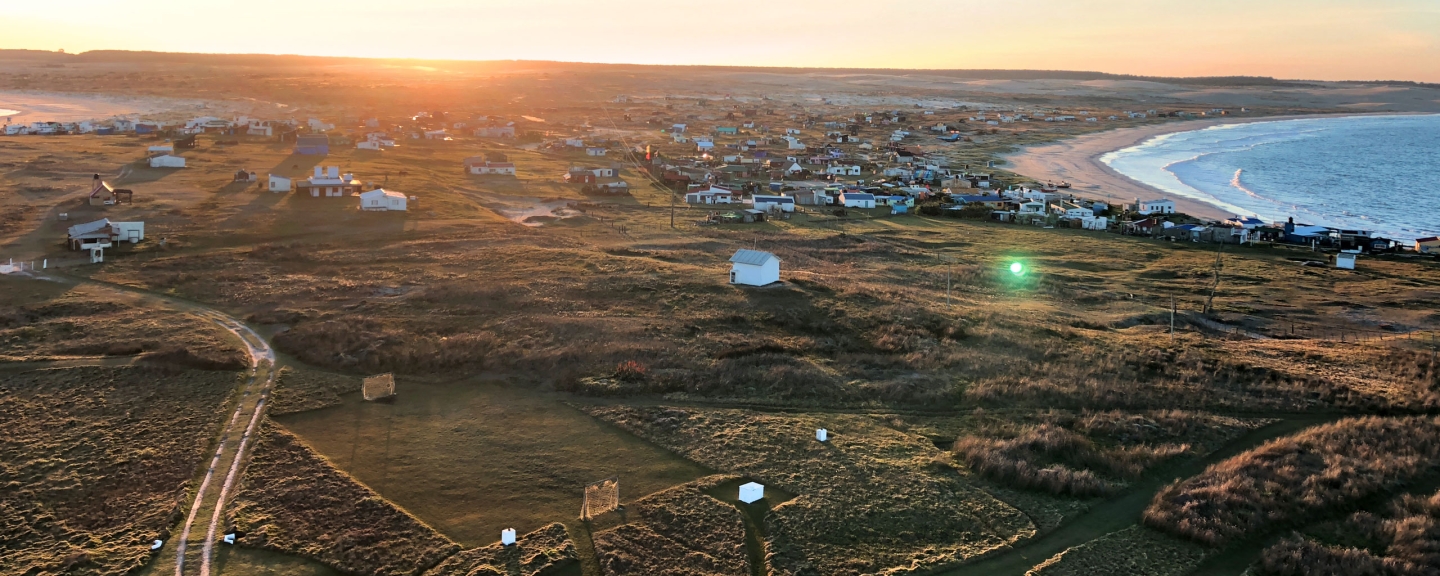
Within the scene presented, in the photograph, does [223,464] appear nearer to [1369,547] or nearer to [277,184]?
[1369,547]

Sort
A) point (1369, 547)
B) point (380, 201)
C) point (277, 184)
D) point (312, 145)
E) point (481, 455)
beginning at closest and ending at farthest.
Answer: point (1369, 547), point (481, 455), point (380, 201), point (277, 184), point (312, 145)

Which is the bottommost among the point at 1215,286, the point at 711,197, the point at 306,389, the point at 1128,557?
the point at 1128,557

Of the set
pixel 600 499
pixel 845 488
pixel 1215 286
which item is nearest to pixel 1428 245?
pixel 1215 286

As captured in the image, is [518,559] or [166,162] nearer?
[518,559]

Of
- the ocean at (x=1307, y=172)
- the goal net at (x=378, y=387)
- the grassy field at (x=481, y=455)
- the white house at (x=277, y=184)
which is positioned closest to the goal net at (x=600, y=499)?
the grassy field at (x=481, y=455)

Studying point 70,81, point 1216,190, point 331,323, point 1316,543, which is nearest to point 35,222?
point 331,323

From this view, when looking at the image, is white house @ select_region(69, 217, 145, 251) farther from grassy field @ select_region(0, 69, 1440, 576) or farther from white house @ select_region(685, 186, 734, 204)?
white house @ select_region(685, 186, 734, 204)
